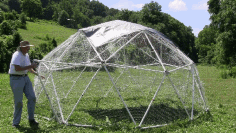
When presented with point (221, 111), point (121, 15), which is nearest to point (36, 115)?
point (221, 111)

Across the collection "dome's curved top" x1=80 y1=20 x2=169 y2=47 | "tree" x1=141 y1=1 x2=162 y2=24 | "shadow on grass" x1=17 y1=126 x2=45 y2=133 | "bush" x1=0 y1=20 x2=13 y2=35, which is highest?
"tree" x1=141 y1=1 x2=162 y2=24

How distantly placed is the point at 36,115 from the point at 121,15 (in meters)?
48.5

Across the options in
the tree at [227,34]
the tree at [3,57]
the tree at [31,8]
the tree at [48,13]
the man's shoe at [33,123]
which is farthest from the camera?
the tree at [48,13]

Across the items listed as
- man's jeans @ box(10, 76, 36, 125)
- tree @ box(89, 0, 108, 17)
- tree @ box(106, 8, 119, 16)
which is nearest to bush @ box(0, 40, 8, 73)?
man's jeans @ box(10, 76, 36, 125)

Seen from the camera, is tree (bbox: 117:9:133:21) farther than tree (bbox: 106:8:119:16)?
No

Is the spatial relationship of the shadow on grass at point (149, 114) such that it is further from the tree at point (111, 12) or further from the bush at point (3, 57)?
the tree at point (111, 12)

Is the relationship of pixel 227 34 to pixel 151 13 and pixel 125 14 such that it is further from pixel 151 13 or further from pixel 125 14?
pixel 125 14

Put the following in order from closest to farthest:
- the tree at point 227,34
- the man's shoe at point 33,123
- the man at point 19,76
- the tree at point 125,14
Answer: the man at point 19,76 < the man's shoe at point 33,123 < the tree at point 227,34 < the tree at point 125,14

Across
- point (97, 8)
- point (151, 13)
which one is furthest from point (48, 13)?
point (151, 13)

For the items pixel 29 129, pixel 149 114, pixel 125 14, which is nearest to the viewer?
pixel 29 129

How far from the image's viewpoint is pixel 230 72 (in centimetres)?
2294

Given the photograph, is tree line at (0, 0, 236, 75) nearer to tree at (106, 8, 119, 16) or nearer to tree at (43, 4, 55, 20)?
tree at (43, 4, 55, 20)

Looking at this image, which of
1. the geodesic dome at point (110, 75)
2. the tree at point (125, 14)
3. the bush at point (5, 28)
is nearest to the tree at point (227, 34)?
the geodesic dome at point (110, 75)

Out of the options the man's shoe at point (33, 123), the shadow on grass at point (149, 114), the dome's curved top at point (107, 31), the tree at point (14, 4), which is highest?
the tree at point (14, 4)
